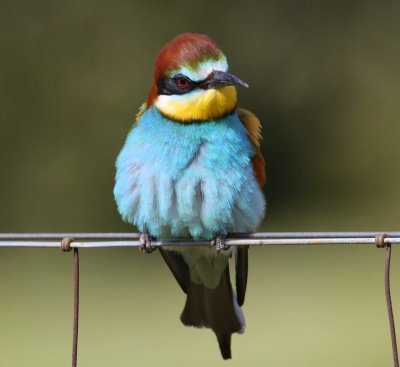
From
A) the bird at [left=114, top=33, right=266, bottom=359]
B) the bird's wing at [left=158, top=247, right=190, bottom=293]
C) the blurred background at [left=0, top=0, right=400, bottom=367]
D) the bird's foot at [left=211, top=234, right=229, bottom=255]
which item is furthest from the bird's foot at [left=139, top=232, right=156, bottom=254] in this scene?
the blurred background at [left=0, top=0, right=400, bottom=367]

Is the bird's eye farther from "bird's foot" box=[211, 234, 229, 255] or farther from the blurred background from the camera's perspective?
the blurred background

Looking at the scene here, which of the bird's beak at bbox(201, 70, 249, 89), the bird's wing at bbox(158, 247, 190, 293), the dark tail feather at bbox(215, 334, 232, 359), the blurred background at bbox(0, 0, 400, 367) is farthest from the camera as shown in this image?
the blurred background at bbox(0, 0, 400, 367)

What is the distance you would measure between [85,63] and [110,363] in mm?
2189

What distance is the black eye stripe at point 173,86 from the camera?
212 cm

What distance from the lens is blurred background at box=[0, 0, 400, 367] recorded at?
12.3ft

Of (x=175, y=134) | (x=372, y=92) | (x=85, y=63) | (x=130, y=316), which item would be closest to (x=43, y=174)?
(x=85, y=63)

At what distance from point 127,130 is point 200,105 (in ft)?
9.21

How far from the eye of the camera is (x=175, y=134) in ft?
7.02

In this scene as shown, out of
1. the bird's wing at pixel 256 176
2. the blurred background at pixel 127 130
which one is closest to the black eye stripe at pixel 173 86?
the bird's wing at pixel 256 176

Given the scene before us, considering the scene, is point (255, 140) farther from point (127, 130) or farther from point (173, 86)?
point (127, 130)

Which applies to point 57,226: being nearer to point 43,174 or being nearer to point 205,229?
point 43,174

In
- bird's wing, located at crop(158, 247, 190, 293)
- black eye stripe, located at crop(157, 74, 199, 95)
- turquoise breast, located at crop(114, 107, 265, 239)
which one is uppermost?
black eye stripe, located at crop(157, 74, 199, 95)

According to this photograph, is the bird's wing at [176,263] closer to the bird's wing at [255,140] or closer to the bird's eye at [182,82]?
the bird's wing at [255,140]

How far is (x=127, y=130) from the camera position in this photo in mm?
4918
